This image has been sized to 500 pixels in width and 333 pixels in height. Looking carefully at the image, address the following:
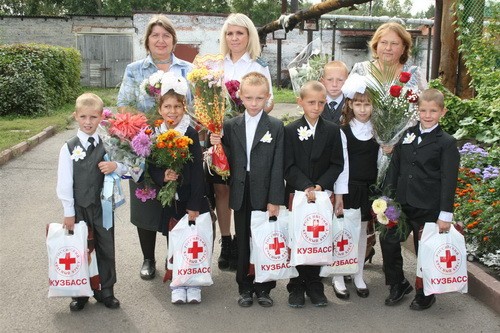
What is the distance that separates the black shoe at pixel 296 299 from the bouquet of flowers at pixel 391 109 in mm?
1156

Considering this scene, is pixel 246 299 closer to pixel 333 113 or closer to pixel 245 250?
pixel 245 250

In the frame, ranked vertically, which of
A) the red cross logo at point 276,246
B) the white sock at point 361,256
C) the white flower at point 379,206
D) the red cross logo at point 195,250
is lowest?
the white sock at point 361,256

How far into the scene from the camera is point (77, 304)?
4004 mm

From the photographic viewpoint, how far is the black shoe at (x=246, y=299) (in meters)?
4.11

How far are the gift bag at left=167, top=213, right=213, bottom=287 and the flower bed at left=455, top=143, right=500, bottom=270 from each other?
7.38ft

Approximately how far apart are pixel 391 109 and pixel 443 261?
112cm

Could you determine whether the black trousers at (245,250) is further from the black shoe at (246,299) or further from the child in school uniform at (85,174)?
the child in school uniform at (85,174)

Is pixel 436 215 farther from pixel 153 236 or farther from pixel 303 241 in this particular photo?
pixel 153 236

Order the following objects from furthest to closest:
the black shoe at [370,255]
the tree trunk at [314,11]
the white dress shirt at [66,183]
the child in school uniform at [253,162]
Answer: the tree trunk at [314,11]
the black shoe at [370,255]
the child in school uniform at [253,162]
the white dress shirt at [66,183]

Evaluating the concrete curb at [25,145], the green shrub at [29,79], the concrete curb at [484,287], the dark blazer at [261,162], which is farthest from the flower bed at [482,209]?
the green shrub at [29,79]

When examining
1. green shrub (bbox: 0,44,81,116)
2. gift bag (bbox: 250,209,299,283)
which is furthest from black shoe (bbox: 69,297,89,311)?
green shrub (bbox: 0,44,81,116)

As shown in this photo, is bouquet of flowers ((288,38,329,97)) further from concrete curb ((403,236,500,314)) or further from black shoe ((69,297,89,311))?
black shoe ((69,297,89,311))

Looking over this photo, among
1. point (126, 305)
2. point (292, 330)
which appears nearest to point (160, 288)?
point (126, 305)

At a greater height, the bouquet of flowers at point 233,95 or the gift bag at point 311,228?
the bouquet of flowers at point 233,95
